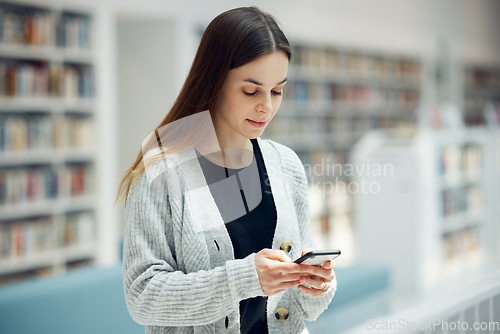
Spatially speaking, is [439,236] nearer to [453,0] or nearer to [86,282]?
[86,282]

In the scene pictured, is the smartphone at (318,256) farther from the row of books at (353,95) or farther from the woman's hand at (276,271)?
the row of books at (353,95)

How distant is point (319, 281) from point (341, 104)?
5562mm

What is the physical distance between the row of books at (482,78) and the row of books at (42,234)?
6849mm

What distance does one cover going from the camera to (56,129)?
397cm

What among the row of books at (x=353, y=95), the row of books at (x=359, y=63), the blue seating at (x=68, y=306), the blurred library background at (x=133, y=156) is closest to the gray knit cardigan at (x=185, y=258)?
the blue seating at (x=68, y=306)

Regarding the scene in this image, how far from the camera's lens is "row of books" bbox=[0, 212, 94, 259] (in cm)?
381

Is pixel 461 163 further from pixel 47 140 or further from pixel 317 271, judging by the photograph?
pixel 317 271

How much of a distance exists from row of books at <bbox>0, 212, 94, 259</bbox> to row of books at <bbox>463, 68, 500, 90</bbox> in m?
6.85

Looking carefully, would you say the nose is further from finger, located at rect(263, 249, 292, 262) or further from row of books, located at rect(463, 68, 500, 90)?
row of books, located at rect(463, 68, 500, 90)

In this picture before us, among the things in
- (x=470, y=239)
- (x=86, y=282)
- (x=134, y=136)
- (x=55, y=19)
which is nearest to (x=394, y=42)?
(x=470, y=239)

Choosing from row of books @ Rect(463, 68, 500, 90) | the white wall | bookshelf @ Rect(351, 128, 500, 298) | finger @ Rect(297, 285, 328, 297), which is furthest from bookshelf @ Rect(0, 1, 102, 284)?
row of books @ Rect(463, 68, 500, 90)

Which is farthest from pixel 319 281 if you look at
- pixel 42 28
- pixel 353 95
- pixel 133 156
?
pixel 353 95

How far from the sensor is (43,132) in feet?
12.8

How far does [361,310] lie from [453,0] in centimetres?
692
